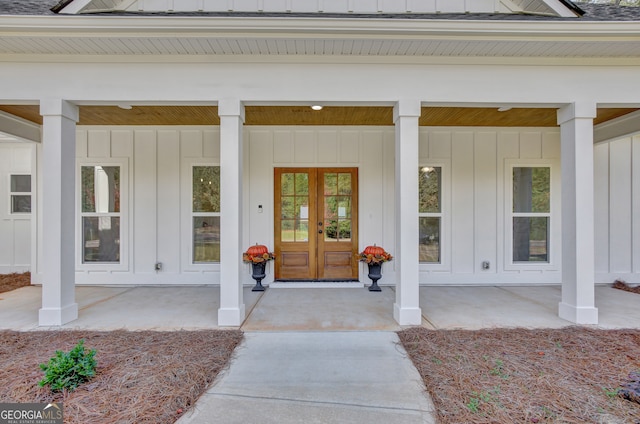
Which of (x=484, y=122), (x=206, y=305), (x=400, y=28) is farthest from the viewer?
(x=484, y=122)

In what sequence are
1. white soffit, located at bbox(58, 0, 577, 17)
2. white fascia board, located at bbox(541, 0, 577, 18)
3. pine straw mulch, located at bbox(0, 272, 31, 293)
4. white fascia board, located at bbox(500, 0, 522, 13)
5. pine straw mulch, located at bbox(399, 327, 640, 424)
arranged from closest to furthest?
pine straw mulch, located at bbox(399, 327, 640, 424) < white fascia board, located at bbox(541, 0, 577, 18) < white soffit, located at bbox(58, 0, 577, 17) < white fascia board, located at bbox(500, 0, 522, 13) < pine straw mulch, located at bbox(0, 272, 31, 293)

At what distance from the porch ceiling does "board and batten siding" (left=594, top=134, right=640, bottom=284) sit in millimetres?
1124

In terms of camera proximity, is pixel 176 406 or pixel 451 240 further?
pixel 451 240

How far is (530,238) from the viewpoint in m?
6.07

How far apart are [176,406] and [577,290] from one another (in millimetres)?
4385

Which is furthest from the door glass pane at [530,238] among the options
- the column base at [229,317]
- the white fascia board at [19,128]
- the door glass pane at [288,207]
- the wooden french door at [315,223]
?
the white fascia board at [19,128]

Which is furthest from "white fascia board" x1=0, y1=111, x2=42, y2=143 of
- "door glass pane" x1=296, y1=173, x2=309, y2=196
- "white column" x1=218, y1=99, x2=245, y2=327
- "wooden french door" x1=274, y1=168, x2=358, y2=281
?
"door glass pane" x1=296, y1=173, x2=309, y2=196

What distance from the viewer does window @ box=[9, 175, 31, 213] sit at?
6.72 m

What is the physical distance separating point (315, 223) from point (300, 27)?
3.42 metres

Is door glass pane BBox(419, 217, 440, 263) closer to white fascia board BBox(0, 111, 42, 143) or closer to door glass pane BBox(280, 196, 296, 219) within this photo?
door glass pane BBox(280, 196, 296, 219)

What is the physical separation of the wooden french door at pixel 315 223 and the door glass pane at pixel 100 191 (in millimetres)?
3019

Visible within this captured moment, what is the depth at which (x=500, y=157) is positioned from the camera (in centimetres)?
600

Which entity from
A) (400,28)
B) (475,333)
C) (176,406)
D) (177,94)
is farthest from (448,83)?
(176,406)

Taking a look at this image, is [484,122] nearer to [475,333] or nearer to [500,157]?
[500,157]
